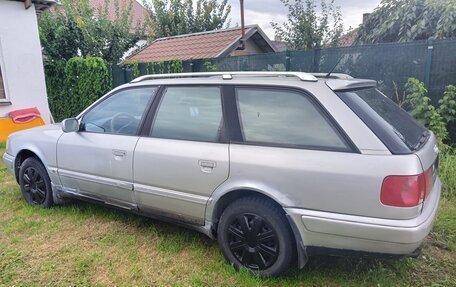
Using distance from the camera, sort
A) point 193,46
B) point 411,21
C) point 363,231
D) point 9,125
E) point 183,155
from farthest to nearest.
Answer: point 193,46 < point 9,125 < point 411,21 < point 183,155 < point 363,231

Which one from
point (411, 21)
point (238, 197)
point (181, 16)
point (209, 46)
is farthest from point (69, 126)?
point (181, 16)

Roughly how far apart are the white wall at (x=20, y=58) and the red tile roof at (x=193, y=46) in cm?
385

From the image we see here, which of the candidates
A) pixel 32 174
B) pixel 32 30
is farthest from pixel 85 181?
pixel 32 30

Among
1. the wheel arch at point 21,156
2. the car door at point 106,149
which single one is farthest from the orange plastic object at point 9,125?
the car door at point 106,149

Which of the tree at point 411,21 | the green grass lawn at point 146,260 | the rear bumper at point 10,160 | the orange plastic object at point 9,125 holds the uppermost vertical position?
the tree at point 411,21

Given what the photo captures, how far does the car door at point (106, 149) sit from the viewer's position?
3418 mm

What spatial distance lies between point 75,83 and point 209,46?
4452mm

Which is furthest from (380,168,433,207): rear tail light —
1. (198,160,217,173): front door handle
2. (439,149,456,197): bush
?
(439,149,456,197): bush

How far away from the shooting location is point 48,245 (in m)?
3.44

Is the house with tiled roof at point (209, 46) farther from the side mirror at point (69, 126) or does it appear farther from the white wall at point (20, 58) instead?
the side mirror at point (69, 126)

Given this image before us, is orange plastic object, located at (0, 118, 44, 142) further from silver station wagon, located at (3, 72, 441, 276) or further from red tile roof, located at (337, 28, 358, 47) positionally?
red tile roof, located at (337, 28, 358, 47)

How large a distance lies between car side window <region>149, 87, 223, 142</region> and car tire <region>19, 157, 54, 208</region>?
1781 mm

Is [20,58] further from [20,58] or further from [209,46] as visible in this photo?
[209,46]

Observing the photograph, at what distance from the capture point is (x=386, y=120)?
2.56m
